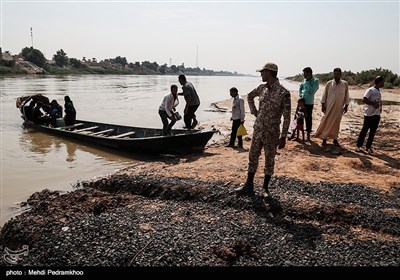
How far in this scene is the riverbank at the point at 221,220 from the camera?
3535 millimetres

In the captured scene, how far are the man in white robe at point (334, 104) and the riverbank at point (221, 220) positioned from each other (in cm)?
117

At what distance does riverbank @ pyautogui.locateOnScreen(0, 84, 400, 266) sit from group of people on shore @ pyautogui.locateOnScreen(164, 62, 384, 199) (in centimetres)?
66

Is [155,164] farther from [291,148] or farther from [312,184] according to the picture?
[312,184]

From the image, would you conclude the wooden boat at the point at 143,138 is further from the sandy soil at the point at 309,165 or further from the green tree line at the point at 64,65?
the green tree line at the point at 64,65

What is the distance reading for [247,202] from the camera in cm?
475

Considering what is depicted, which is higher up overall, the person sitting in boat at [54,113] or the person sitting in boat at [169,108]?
the person sitting in boat at [169,108]

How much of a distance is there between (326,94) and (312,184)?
3.18m

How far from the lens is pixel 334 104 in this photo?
757 centimetres

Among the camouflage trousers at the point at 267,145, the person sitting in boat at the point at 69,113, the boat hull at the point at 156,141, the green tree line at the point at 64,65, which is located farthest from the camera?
the green tree line at the point at 64,65

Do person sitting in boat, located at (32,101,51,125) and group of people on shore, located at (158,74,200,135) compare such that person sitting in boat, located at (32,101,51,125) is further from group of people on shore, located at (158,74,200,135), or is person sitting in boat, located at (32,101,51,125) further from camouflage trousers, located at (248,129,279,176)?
camouflage trousers, located at (248,129,279,176)

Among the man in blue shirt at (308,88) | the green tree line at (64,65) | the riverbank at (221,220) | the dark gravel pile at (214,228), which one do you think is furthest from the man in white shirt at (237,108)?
the green tree line at (64,65)

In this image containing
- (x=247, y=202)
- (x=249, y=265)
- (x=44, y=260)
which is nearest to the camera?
(x=249, y=265)

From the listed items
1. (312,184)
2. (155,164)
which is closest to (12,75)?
(155,164)

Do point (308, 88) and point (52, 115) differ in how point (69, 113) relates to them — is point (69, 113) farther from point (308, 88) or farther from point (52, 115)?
point (308, 88)
